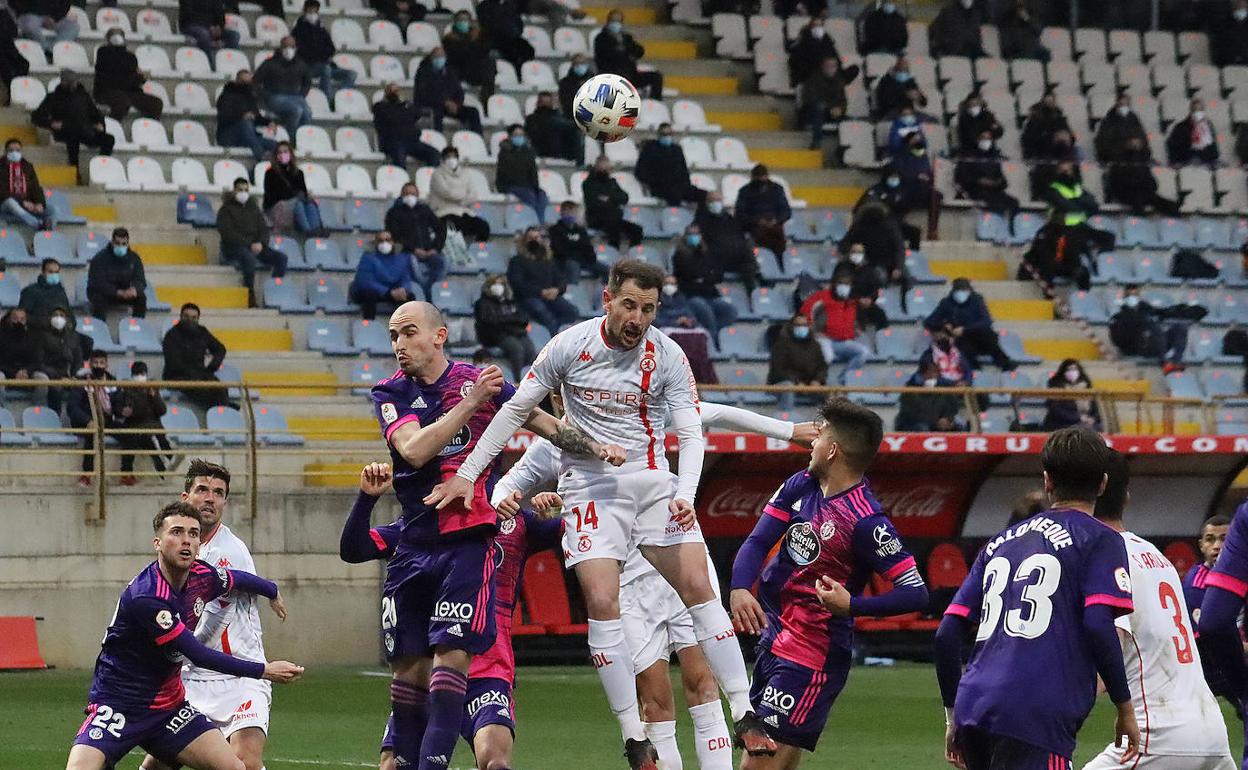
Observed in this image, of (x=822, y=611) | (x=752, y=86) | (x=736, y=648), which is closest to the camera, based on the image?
(x=822, y=611)

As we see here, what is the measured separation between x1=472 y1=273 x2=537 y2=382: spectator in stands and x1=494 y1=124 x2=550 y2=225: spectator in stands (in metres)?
3.13

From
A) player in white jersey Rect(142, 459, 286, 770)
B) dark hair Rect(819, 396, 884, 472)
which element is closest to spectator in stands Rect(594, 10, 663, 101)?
player in white jersey Rect(142, 459, 286, 770)

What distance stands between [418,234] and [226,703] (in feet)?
44.6

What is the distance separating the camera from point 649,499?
366 inches

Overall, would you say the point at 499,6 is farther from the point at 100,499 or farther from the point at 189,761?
the point at 189,761

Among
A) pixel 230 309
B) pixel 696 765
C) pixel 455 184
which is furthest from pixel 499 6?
pixel 696 765

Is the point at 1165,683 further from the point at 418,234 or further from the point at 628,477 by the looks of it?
the point at 418,234

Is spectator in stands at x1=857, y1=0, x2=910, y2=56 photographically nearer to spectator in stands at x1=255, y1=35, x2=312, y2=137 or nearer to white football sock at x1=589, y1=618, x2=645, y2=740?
spectator in stands at x1=255, y1=35, x2=312, y2=137

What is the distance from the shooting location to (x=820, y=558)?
334 inches

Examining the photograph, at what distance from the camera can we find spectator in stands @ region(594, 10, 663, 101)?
27.0m

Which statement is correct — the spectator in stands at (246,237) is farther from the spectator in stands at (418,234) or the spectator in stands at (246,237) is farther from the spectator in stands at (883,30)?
the spectator in stands at (883,30)

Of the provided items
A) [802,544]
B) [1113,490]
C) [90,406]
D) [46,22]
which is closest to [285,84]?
[46,22]

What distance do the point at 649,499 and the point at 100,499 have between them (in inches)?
408

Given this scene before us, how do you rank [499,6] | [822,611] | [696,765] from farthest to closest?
[499,6] < [696,765] < [822,611]
